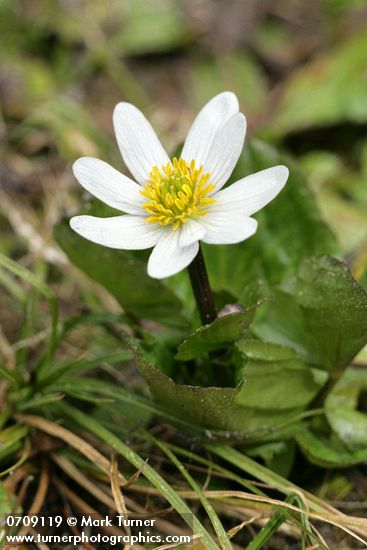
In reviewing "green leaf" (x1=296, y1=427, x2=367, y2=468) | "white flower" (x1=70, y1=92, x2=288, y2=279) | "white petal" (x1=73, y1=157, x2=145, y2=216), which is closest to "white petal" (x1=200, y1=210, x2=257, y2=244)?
"white flower" (x1=70, y1=92, x2=288, y2=279)

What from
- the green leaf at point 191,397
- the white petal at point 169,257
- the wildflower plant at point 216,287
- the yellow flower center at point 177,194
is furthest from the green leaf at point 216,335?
the yellow flower center at point 177,194

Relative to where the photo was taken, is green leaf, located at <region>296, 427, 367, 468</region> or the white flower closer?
the white flower

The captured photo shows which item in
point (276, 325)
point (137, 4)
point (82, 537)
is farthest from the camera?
point (137, 4)

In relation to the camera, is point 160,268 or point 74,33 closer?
point 160,268

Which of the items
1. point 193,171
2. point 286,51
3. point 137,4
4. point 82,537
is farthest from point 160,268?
point 137,4

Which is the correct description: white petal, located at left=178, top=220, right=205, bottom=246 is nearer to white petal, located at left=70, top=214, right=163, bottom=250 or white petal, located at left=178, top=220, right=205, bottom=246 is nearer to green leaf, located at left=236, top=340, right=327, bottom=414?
white petal, located at left=70, top=214, right=163, bottom=250

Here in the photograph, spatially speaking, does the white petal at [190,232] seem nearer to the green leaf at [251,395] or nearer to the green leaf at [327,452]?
the green leaf at [251,395]

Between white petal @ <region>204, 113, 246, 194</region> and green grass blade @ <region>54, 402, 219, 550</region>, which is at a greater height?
white petal @ <region>204, 113, 246, 194</region>

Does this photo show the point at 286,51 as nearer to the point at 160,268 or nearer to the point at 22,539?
the point at 160,268
